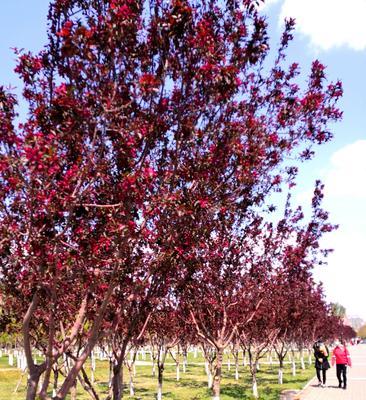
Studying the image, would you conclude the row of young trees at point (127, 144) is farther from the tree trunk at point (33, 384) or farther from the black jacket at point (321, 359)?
the black jacket at point (321, 359)

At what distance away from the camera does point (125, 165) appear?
20.3ft

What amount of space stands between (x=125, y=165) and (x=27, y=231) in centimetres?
151

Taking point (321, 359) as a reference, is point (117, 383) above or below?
above

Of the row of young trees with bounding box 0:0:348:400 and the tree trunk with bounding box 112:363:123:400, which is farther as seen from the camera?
the tree trunk with bounding box 112:363:123:400

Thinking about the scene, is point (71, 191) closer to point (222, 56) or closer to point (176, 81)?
point (176, 81)

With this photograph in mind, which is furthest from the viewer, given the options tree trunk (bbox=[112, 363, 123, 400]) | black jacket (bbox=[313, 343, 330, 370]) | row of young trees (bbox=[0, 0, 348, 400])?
black jacket (bbox=[313, 343, 330, 370])

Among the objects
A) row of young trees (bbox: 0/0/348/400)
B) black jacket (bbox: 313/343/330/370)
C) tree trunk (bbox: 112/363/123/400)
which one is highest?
row of young trees (bbox: 0/0/348/400)

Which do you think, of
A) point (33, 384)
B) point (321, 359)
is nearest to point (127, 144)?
point (33, 384)

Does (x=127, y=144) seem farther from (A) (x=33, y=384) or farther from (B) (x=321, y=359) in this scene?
(B) (x=321, y=359)

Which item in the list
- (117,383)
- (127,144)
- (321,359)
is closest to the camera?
(127,144)

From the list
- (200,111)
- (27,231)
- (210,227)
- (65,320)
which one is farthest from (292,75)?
(65,320)

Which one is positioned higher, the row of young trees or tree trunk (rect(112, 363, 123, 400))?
the row of young trees

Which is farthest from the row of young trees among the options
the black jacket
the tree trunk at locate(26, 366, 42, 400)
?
the black jacket

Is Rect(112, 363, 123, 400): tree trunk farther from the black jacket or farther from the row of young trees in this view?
the black jacket
